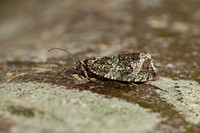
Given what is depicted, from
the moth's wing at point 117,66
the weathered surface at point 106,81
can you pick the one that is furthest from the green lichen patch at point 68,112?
the moth's wing at point 117,66

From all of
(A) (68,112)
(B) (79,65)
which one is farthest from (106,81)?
(A) (68,112)

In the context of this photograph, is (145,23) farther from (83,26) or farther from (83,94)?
(83,94)

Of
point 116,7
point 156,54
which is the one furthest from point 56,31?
point 156,54

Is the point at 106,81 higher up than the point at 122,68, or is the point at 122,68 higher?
the point at 122,68

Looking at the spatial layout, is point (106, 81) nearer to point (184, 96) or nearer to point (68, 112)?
point (68, 112)

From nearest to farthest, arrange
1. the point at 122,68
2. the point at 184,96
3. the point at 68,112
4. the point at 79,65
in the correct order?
1. the point at 68,112
2. the point at 184,96
3. the point at 122,68
4. the point at 79,65
